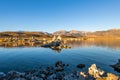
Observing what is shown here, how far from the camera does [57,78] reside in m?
42.6

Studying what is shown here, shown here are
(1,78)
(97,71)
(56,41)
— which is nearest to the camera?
(1,78)

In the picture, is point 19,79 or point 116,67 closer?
point 19,79

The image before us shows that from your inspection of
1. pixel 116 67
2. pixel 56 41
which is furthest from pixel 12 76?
pixel 56 41

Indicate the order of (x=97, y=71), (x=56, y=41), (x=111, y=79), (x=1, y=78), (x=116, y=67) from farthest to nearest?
1. (x=56, y=41)
2. (x=116, y=67)
3. (x=97, y=71)
4. (x=1, y=78)
5. (x=111, y=79)

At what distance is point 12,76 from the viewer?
136 ft

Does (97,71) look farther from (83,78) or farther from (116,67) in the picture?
(116,67)

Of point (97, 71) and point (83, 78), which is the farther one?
point (97, 71)

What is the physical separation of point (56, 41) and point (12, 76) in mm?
111229

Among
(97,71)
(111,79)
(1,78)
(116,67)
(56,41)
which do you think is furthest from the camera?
(56,41)

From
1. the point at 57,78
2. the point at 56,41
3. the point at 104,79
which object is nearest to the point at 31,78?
the point at 57,78

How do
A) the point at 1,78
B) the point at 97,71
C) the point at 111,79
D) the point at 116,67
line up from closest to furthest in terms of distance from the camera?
the point at 111,79
the point at 1,78
the point at 97,71
the point at 116,67

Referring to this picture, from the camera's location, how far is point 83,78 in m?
41.1

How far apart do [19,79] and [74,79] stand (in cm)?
1424

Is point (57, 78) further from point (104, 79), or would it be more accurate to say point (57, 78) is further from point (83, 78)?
point (104, 79)
